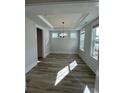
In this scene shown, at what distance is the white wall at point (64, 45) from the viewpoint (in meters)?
9.70

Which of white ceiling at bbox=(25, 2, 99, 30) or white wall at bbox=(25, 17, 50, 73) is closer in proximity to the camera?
white ceiling at bbox=(25, 2, 99, 30)

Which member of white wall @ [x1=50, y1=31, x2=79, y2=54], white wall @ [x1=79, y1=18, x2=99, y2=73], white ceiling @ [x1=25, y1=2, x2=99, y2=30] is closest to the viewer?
white ceiling @ [x1=25, y1=2, x2=99, y2=30]

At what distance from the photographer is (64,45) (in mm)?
9875

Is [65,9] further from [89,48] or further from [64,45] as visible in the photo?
[64,45]

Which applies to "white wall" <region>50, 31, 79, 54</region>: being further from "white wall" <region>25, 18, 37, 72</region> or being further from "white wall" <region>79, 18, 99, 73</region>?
"white wall" <region>25, 18, 37, 72</region>

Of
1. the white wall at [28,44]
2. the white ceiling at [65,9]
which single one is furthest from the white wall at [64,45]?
the white ceiling at [65,9]

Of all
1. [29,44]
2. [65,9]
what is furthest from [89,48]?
[29,44]

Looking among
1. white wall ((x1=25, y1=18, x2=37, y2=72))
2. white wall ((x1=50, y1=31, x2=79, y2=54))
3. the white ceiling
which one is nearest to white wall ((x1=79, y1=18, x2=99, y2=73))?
the white ceiling

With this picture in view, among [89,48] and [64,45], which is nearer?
[89,48]

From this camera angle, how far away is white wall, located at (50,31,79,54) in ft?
31.8
